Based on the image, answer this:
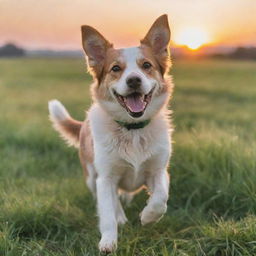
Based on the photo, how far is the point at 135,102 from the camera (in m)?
3.99

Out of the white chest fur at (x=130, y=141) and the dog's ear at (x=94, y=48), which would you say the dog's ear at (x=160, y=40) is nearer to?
the dog's ear at (x=94, y=48)

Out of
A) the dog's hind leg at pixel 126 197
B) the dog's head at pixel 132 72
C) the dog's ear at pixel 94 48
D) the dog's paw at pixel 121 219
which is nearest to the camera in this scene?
the dog's head at pixel 132 72

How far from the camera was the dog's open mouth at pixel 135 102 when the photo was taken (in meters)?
3.94

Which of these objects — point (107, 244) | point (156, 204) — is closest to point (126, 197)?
point (156, 204)

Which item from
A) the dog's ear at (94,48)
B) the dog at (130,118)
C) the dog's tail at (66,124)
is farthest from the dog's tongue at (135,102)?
the dog's tail at (66,124)

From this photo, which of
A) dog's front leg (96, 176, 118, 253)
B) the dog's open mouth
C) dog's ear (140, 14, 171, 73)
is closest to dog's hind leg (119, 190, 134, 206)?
dog's front leg (96, 176, 118, 253)

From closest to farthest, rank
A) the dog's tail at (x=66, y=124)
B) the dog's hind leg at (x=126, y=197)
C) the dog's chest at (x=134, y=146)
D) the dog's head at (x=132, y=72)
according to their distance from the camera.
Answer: the dog's head at (x=132, y=72) → the dog's chest at (x=134, y=146) → the dog's hind leg at (x=126, y=197) → the dog's tail at (x=66, y=124)

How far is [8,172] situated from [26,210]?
150 cm

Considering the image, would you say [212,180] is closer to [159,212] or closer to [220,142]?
[220,142]

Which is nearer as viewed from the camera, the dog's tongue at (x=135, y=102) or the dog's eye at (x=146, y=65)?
the dog's tongue at (x=135, y=102)

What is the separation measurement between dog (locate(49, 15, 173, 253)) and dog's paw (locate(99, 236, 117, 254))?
0.64ft

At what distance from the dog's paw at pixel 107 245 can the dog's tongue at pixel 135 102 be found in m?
1.06

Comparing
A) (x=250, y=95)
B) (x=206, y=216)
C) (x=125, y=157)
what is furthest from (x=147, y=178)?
(x=250, y=95)

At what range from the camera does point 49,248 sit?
3.83 metres
